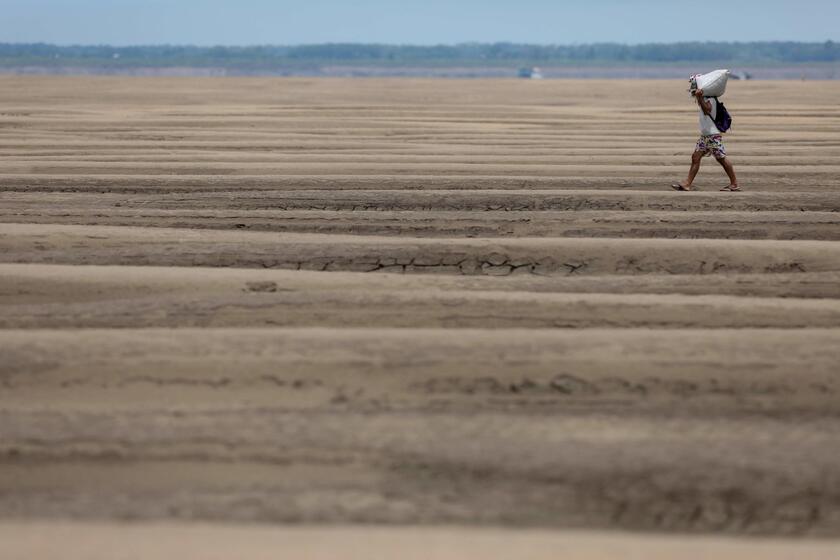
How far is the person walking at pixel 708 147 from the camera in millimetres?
7023

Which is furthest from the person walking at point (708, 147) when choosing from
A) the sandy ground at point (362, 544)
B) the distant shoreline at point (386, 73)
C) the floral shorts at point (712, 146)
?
the distant shoreline at point (386, 73)

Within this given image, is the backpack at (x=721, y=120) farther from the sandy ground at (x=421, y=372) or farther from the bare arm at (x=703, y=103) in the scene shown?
the sandy ground at (x=421, y=372)

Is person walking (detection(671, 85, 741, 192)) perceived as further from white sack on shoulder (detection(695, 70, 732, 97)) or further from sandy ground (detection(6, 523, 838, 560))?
sandy ground (detection(6, 523, 838, 560))

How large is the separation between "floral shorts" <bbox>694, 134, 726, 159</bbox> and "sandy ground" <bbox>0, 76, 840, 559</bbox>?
1.95ft

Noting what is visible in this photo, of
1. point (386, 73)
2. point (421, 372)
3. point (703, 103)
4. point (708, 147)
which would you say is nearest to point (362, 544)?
point (421, 372)

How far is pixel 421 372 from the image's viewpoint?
10.7 feet

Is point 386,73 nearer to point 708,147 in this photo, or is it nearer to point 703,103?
point 703,103

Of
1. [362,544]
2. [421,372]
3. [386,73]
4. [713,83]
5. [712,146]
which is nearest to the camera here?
[362,544]

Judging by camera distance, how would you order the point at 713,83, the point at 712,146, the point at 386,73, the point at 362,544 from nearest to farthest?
1. the point at 362,544
2. the point at 712,146
3. the point at 713,83
4. the point at 386,73

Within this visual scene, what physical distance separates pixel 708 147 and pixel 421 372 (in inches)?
179

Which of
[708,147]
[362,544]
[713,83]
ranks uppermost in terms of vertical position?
[713,83]

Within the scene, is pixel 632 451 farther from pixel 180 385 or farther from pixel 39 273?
pixel 39 273

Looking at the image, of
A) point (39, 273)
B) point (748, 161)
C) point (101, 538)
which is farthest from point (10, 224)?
point (748, 161)

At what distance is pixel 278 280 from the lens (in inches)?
165
